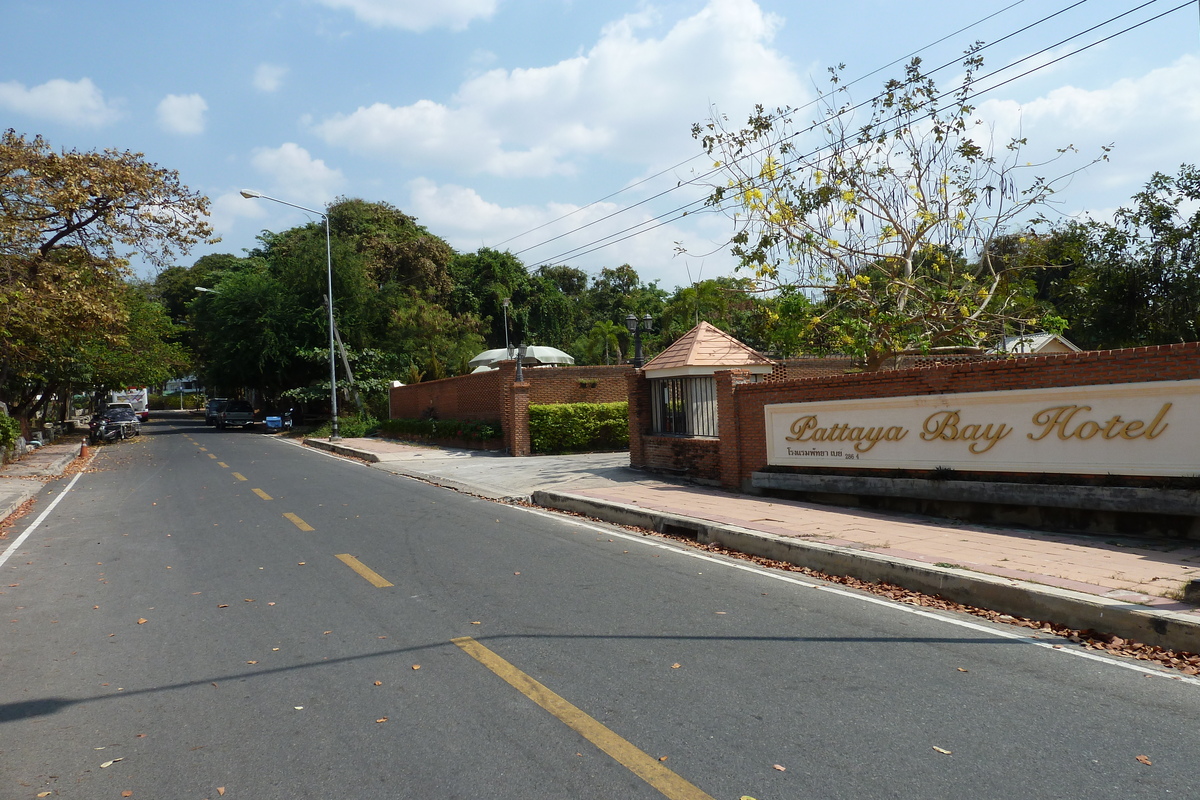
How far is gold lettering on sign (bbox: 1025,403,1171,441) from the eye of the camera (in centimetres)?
853

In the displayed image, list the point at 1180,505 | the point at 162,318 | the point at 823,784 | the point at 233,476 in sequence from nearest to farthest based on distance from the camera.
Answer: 1. the point at 823,784
2. the point at 1180,505
3. the point at 233,476
4. the point at 162,318

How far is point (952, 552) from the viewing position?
823 centimetres

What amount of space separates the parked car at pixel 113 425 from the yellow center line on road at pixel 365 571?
104 ft

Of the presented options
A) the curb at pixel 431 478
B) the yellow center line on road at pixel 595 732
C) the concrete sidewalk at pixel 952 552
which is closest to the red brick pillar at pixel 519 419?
the curb at pixel 431 478

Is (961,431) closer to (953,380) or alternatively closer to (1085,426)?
(953,380)

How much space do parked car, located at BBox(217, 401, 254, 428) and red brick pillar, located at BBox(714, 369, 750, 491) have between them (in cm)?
3895

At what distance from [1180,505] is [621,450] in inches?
617

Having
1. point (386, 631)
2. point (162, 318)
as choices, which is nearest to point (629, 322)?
point (386, 631)

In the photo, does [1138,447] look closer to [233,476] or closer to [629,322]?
[629,322]

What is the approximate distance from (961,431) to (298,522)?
8.96 m

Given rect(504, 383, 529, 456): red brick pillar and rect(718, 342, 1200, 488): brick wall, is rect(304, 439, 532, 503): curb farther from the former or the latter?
rect(718, 342, 1200, 488): brick wall

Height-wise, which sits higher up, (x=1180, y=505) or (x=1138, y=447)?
(x=1138, y=447)

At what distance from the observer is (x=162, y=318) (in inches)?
1522

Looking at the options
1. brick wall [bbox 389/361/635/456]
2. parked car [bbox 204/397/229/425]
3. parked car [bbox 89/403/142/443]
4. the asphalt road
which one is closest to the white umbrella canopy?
brick wall [bbox 389/361/635/456]
